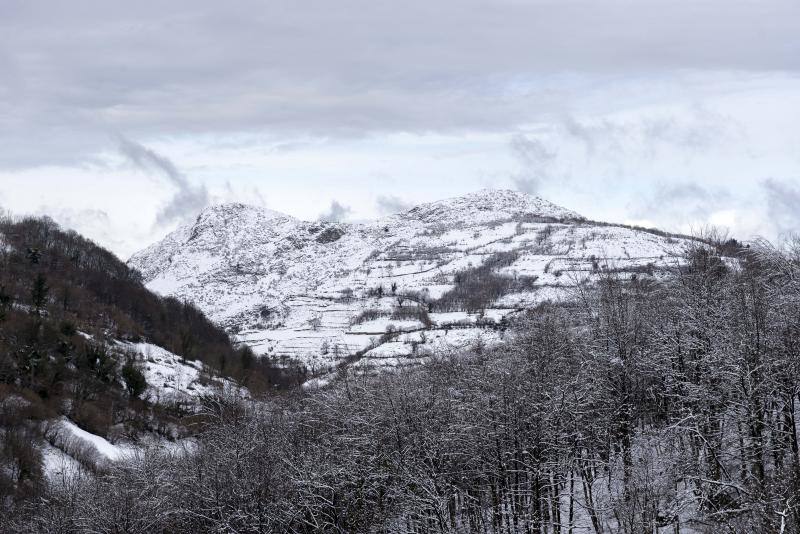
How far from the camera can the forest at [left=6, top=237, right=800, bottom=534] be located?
38.5 metres

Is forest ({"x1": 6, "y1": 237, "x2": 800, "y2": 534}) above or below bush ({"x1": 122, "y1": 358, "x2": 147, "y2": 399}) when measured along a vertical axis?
above

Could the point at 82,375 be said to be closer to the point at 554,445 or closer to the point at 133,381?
the point at 133,381

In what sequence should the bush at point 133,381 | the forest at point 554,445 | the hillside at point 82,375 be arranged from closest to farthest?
the forest at point 554,445 → the hillside at point 82,375 → the bush at point 133,381

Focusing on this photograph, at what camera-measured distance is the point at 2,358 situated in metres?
112

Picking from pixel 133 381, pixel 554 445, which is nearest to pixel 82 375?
pixel 133 381

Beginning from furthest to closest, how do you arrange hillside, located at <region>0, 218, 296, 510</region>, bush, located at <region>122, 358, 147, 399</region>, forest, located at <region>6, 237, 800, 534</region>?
bush, located at <region>122, 358, 147, 399</region>
hillside, located at <region>0, 218, 296, 510</region>
forest, located at <region>6, 237, 800, 534</region>

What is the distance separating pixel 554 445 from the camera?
4153cm

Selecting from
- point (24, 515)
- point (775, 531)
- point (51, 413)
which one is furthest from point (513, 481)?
point (51, 413)

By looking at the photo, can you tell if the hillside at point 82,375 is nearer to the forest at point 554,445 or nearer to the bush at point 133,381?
the bush at point 133,381

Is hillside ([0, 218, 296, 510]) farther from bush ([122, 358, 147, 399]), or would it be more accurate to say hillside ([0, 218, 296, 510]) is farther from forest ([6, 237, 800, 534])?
forest ([6, 237, 800, 534])

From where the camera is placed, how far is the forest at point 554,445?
38469 mm

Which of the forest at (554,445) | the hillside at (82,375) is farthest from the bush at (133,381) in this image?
the forest at (554,445)

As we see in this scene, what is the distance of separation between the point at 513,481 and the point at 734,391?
16152mm

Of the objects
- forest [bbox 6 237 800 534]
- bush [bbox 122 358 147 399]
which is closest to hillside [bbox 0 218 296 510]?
bush [bbox 122 358 147 399]
